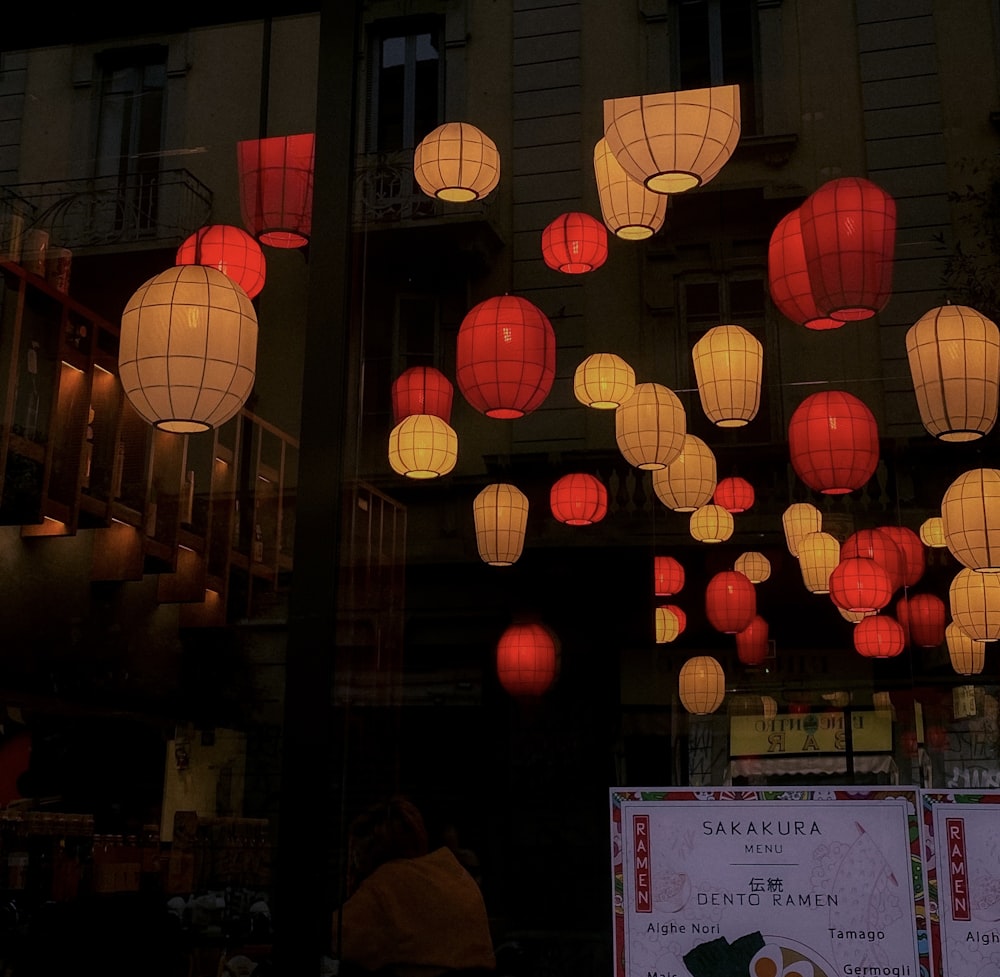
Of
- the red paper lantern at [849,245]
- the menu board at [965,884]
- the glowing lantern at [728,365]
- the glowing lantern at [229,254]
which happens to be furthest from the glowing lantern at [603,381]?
the menu board at [965,884]

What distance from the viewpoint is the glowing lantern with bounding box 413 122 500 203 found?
140 inches

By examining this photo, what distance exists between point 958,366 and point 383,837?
1988 millimetres

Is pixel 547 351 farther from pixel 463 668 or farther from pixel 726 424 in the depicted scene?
pixel 463 668

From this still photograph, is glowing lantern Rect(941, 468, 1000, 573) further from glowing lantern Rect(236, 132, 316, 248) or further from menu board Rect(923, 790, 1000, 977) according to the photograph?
glowing lantern Rect(236, 132, 316, 248)

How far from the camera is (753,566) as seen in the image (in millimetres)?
3668

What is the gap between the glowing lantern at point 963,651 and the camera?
11.1ft

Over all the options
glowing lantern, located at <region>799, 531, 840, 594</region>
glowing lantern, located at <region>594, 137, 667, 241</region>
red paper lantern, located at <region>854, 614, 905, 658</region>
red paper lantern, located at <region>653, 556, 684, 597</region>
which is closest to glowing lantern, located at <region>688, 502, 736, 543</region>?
red paper lantern, located at <region>653, 556, 684, 597</region>

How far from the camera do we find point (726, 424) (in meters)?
3.71

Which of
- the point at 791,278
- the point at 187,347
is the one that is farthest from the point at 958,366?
the point at 187,347

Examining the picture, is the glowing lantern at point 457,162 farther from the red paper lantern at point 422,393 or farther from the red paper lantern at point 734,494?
the red paper lantern at point 734,494

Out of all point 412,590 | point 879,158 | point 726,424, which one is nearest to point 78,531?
point 412,590

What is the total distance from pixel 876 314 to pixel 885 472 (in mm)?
479

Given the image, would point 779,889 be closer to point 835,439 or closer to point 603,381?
point 835,439

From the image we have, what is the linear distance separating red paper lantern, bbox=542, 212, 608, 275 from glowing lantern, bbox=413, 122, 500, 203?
0.77 ft
